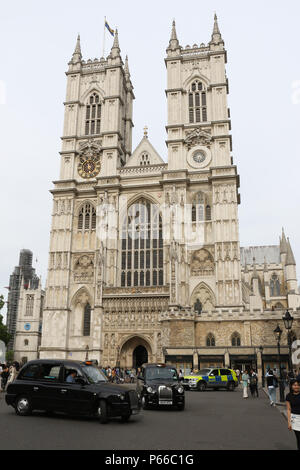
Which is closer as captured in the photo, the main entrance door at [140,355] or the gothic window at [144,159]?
the main entrance door at [140,355]

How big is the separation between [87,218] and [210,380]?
25728mm

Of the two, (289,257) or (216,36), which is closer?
(216,36)

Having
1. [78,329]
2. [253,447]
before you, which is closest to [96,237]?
[78,329]

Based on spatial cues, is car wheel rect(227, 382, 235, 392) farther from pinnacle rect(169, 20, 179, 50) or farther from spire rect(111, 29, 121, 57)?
spire rect(111, 29, 121, 57)

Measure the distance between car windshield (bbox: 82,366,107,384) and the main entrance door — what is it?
92.7 feet

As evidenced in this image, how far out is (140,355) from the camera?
4038 centimetres

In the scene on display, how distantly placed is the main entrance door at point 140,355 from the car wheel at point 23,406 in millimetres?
28807

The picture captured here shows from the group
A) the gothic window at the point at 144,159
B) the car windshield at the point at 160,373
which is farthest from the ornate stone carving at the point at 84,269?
the car windshield at the point at 160,373

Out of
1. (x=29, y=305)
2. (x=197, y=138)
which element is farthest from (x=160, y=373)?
(x=29, y=305)

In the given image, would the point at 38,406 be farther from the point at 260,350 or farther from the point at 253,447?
the point at 260,350

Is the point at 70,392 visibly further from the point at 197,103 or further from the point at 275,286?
the point at 275,286

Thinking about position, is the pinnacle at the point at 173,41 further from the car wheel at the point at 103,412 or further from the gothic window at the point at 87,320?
the car wheel at the point at 103,412

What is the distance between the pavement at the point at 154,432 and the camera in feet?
26.1

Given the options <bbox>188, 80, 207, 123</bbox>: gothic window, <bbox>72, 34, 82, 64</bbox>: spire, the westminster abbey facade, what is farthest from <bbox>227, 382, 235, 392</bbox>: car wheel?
<bbox>72, 34, 82, 64</bbox>: spire
